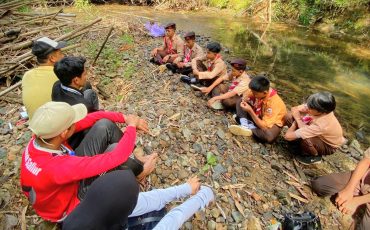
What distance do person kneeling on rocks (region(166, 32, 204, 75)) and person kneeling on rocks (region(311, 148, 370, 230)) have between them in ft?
14.0

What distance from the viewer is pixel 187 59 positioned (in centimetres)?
759

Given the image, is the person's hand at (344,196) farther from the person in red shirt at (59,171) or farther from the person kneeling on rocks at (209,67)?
the person kneeling on rocks at (209,67)

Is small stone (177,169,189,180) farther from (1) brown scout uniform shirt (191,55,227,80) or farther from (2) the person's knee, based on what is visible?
(1) brown scout uniform shirt (191,55,227,80)

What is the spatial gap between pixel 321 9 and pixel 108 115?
17022 mm

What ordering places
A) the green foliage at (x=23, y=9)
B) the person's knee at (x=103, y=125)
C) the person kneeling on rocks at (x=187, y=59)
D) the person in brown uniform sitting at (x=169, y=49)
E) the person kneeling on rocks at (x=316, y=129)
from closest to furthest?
1. the person's knee at (x=103, y=125)
2. the person kneeling on rocks at (x=316, y=129)
3. the person kneeling on rocks at (x=187, y=59)
4. the person in brown uniform sitting at (x=169, y=49)
5. the green foliage at (x=23, y=9)

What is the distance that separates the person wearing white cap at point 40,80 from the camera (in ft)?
12.4

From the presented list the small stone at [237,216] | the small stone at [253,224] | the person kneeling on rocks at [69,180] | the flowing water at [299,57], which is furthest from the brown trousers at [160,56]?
the person kneeling on rocks at [69,180]

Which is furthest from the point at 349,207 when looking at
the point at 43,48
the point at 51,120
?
the point at 43,48

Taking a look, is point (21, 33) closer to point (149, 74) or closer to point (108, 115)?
point (149, 74)

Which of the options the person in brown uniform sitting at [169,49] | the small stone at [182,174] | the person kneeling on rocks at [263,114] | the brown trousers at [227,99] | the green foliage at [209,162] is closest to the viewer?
the small stone at [182,174]

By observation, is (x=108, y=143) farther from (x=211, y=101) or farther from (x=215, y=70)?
(x=215, y=70)

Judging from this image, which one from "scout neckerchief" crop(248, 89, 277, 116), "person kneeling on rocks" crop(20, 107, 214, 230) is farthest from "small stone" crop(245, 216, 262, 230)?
"scout neckerchief" crop(248, 89, 277, 116)

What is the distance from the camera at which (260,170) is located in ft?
15.0

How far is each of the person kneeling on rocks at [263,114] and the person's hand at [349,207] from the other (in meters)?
1.47
